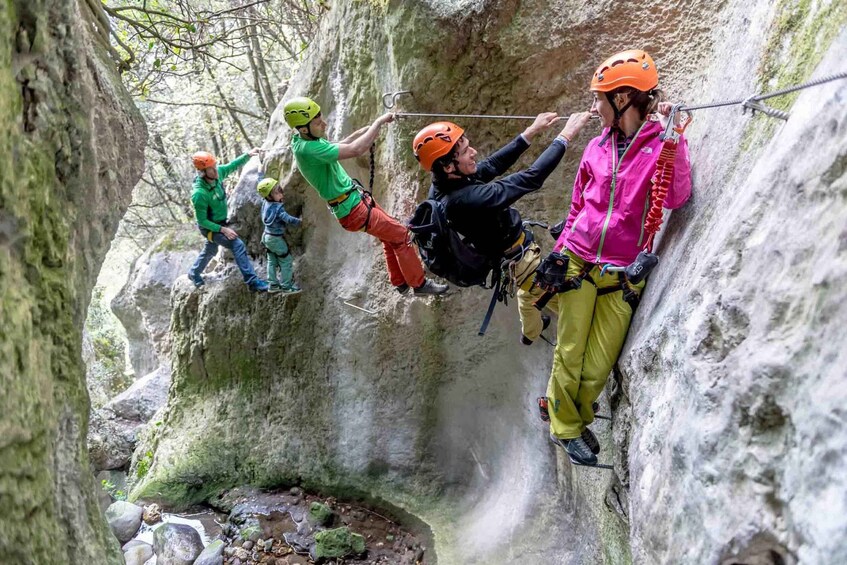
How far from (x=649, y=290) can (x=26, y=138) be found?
3483mm

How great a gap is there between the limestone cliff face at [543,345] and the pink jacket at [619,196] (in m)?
0.19

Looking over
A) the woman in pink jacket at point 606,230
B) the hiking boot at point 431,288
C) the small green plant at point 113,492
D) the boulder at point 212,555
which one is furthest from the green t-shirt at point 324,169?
the small green plant at point 113,492

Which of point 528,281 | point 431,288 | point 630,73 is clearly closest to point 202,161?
point 431,288

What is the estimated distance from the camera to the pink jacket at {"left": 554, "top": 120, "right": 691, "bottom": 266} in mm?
3178

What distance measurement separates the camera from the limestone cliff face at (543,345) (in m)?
1.94

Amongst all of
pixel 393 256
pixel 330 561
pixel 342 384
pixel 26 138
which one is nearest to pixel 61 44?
pixel 26 138

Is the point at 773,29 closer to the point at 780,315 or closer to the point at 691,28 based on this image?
the point at 691,28

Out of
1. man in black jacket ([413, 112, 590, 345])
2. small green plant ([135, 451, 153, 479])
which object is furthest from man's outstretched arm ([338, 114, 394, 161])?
small green plant ([135, 451, 153, 479])

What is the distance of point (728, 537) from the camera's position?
6.65 ft

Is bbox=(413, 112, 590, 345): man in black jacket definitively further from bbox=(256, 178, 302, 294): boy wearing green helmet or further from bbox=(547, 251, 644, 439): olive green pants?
bbox=(256, 178, 302, 294): boy wearing green helmet

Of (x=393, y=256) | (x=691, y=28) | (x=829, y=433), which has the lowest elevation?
(x=829, y=433)

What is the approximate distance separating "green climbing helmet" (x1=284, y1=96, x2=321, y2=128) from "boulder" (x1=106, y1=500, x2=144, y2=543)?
5476 millimetres

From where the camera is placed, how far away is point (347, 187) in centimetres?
523

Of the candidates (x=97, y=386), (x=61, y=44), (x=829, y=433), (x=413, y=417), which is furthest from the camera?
(x=97, y=386)
